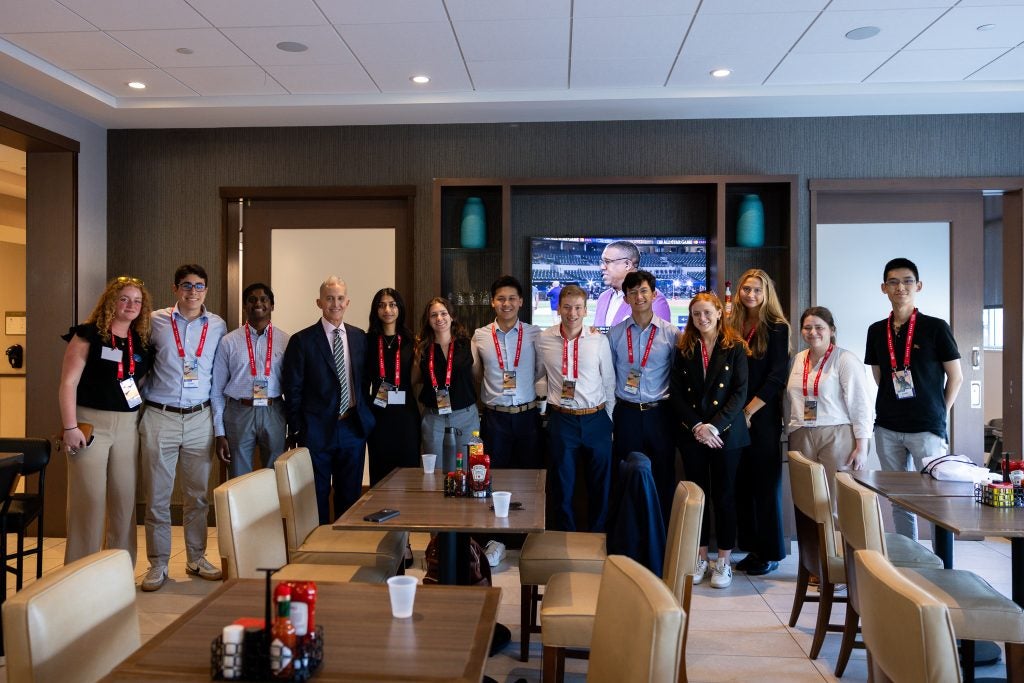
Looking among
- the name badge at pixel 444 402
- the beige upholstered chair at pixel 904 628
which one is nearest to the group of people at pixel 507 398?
the name badge at pixel 444 402

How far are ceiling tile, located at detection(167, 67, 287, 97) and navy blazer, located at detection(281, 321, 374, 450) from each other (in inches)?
65.9

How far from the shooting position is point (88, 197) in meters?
5.50

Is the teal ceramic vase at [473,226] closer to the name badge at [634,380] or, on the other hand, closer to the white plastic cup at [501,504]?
the name badge at [634,380]

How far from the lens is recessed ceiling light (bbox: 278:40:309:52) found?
13.6ft

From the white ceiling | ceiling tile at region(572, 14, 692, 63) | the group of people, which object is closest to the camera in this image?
the white ceiling

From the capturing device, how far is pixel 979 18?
12.5 ft

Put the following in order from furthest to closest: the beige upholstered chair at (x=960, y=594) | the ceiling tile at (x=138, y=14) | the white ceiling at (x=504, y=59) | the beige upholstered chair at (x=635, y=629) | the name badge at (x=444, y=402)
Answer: the name badge at (x=444, y=402) < the white ceiling at (x=504, y=59) < the ceiling tile at (x=138, y=14) < the beige upholstered chair at (x=960, y=594) < the beige upholstered chair at (x=635, y=629)

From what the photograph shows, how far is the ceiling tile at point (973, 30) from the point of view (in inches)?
147

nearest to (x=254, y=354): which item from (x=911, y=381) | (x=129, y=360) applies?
(x=129, y=360)

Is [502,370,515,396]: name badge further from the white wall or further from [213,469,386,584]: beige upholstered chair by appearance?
the white wall

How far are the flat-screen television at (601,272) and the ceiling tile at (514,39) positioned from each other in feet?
5.05

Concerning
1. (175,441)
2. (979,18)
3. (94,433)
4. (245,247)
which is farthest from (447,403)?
(979,18)

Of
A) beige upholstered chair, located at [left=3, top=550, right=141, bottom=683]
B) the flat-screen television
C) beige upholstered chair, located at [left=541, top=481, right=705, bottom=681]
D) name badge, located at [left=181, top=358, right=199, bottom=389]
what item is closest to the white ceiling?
the flat-screen television

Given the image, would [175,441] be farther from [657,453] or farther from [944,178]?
[944,178]
